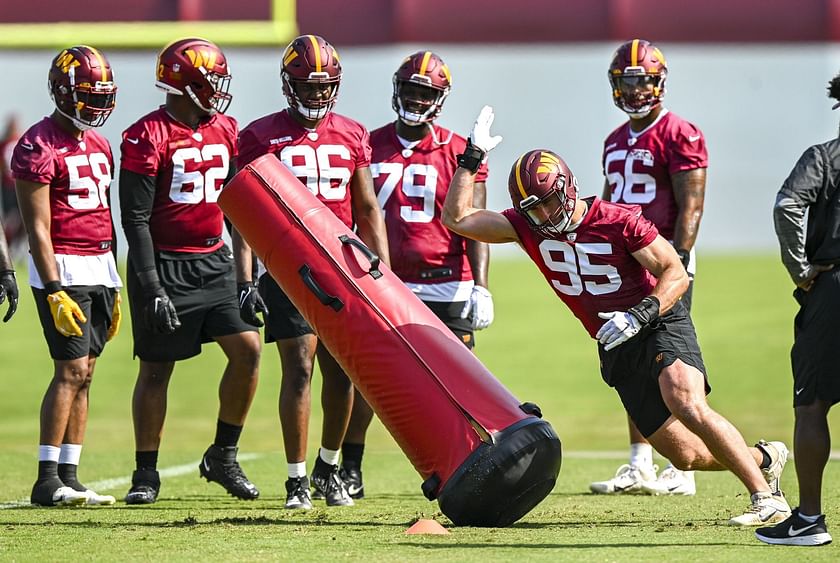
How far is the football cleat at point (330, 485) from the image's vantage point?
235 inches

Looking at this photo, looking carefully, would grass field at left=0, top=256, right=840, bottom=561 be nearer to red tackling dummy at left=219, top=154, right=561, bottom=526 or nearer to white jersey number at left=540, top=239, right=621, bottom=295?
red tackling dummy at left=219, top=154, right=561, bottom=526

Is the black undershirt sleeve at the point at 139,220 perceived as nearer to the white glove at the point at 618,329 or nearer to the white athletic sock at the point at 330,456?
the white athletic sock at the point at 330,456

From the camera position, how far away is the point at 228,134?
6211 mm

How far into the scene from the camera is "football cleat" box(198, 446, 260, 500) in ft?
20.5

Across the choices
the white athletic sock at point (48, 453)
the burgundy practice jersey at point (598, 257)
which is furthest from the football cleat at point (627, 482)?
the white athletic sock at point (48, 453)

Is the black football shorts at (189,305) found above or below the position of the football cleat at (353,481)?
above

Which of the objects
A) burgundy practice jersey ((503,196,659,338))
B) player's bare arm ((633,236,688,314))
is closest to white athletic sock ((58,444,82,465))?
burgundy practice jersey ((503,196,659,338))

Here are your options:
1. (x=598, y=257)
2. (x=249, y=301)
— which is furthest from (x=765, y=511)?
(x=249, y=301)

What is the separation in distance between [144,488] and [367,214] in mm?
1618

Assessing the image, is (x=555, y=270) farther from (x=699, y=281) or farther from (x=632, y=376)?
(x=699, y=281)

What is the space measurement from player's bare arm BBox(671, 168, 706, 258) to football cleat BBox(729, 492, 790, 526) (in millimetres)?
1741

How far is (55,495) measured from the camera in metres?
5.86

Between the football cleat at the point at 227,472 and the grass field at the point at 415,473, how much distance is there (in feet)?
0.24

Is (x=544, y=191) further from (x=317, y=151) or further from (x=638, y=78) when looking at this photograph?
(x=638, y=78)
